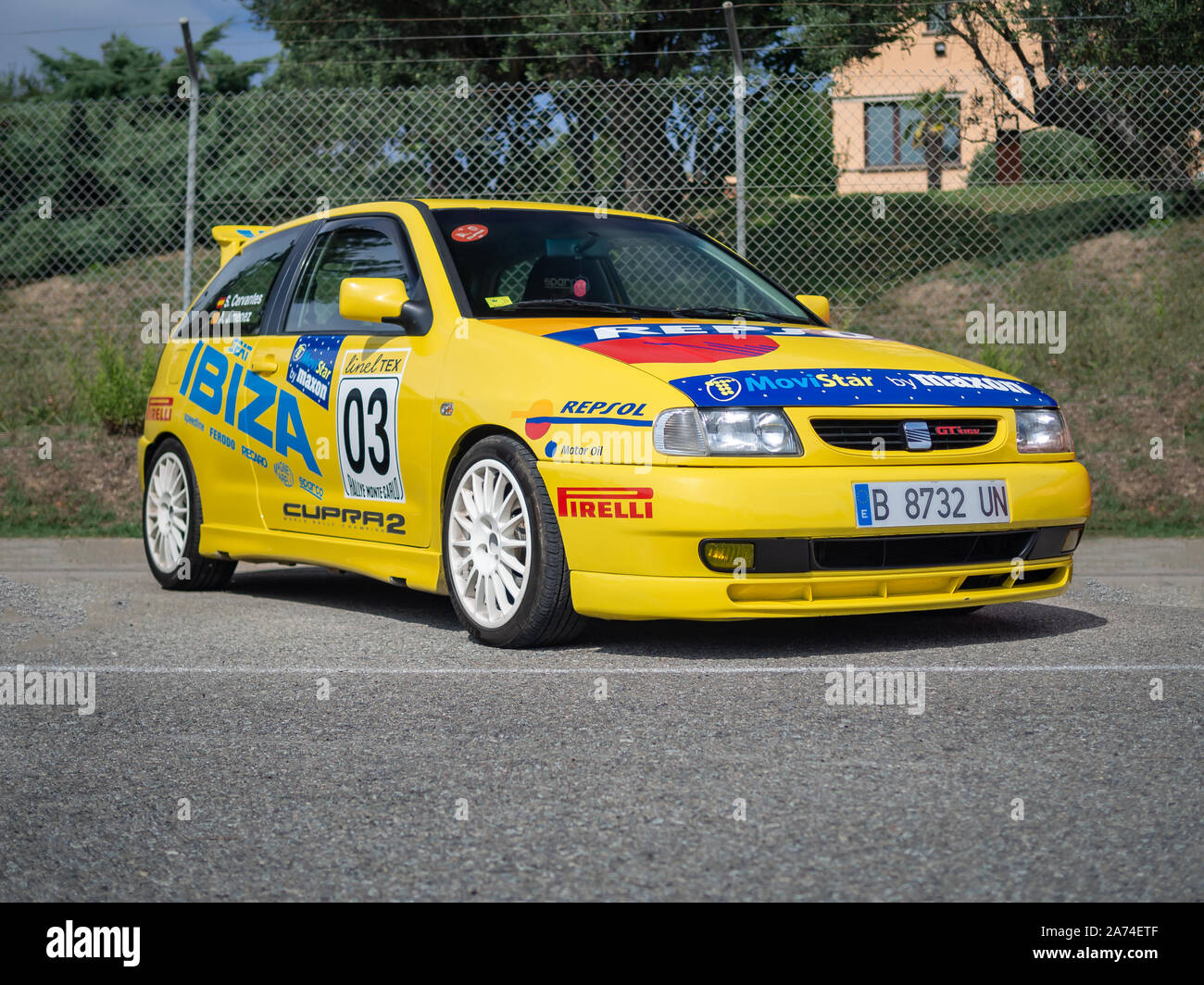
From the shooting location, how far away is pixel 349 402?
5.99 meters

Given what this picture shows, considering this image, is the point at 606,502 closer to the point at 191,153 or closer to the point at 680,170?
the point at 191,153

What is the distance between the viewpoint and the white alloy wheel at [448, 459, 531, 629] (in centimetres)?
517

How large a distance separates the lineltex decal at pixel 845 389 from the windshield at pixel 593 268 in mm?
1113

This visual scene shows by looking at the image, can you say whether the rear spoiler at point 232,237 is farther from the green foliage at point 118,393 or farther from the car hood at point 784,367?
the green foliage at point 118,393

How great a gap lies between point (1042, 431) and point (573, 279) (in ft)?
6.74

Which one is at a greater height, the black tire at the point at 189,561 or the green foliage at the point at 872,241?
the green foliage at the point at 872,241

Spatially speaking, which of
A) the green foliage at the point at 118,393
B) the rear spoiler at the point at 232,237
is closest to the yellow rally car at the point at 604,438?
the rear spoiler at the point at 232,237

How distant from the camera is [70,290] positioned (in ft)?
51.0

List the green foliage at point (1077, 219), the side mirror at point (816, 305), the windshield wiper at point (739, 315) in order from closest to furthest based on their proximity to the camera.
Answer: the windshield wiper at point (739, 315)
the side mirror at point (816, 305)
the green foliage at point (1077, 219)

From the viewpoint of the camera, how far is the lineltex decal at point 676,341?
5.07 metres

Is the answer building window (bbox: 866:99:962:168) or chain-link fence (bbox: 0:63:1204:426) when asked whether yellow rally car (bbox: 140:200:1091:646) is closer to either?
chain-link fence (bbox: 0:63:1204:426)

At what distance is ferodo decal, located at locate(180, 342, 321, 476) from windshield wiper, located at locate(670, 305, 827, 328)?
1649mm

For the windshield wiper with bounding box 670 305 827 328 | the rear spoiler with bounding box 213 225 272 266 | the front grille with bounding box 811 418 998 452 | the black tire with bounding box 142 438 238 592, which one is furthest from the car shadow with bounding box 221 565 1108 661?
the rear spoiler with bounding box 213 225 272 266
